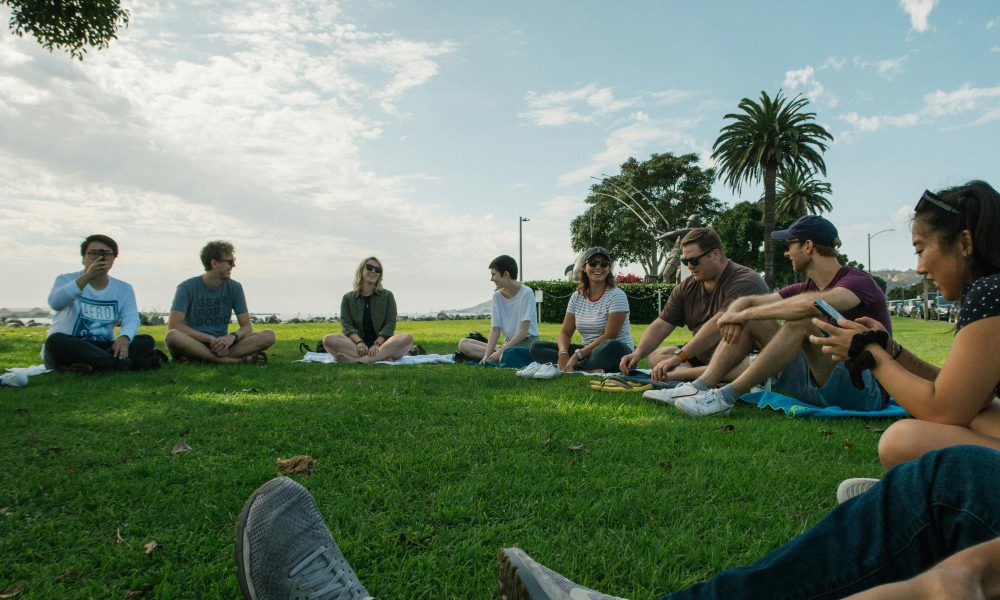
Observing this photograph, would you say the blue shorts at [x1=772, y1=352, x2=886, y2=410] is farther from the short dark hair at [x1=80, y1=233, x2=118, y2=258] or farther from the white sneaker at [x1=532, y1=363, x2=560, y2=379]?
the short dark hair at [x1=80, y1=233, x2=118, y2=258]

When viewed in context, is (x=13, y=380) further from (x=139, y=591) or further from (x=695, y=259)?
(x=695, y=259)

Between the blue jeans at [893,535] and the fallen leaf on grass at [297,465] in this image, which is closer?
the blue jeans at [893,535]

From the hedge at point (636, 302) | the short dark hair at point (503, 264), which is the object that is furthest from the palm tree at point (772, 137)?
the short dark hair at point (503, 264)

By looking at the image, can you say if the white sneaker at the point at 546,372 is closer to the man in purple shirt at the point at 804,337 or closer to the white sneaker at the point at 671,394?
the white sneaker at the point at 671,394

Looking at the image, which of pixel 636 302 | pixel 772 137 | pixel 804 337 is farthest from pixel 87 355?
pixel 772 137

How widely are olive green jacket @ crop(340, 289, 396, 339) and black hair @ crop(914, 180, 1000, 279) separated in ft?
25.5

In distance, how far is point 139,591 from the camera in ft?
6.97

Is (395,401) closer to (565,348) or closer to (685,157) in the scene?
(565,348)

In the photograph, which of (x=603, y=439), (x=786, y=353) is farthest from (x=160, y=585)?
(x=786, y=353)

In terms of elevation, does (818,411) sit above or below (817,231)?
below

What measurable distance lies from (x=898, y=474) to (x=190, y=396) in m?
5.70

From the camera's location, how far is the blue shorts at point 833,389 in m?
4.93

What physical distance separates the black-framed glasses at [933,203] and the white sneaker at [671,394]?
2.79 metres

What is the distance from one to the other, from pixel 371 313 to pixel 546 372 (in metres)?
3.56
